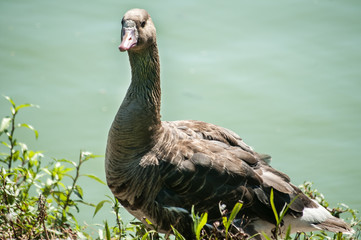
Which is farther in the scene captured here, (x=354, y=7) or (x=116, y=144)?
(x=354, y=7)

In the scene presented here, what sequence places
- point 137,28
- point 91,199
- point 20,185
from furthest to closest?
point 91,199 → point 20,185 → point 137,28

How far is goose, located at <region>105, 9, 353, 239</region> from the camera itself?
15.0 feet

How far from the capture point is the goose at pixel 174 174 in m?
4.57

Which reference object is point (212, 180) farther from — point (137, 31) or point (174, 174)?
point (137, 31)

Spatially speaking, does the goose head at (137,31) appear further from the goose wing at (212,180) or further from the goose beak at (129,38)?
the goose wing at (212,180)

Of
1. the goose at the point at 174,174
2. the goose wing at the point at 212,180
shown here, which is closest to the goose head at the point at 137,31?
the goose at the point at 174,174

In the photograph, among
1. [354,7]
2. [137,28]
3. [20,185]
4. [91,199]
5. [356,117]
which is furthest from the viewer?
[354,7]

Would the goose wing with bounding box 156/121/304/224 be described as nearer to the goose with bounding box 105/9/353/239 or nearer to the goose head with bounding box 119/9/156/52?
the goose with bounding box 105/9/353/239

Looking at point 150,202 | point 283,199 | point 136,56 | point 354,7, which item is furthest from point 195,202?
point 354,7

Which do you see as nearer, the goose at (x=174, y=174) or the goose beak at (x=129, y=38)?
the goose beak at (x=129, y=38)

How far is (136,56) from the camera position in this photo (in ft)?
15.7

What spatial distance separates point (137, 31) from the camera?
4.51 m

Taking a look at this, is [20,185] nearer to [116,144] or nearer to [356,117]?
[116,144]

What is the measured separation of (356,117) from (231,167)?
4550mm
